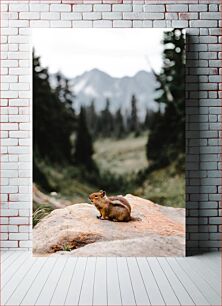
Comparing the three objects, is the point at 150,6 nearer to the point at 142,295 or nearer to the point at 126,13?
the point at 126,13

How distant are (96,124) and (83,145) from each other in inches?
8.6

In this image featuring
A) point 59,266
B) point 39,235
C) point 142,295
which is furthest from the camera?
point 39,235

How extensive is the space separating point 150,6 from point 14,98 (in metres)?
1.47

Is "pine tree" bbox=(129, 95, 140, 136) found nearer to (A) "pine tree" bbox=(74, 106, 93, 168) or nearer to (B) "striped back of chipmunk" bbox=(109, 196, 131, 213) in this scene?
(A) "pine tree" bbox=(74, 106, 93, 168)

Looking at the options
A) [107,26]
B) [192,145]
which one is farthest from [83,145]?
[107,26]

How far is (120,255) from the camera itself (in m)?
5.45

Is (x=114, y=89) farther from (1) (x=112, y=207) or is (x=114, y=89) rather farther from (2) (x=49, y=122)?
(1) (x=112, y=207)

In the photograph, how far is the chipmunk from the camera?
18.0 feet

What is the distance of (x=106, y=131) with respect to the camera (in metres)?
5.64

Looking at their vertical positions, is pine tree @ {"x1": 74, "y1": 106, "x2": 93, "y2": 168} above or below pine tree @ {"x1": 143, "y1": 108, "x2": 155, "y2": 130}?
below

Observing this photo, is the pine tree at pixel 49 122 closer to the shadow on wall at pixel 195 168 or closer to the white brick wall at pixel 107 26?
the white brick wall at pixel 107 26

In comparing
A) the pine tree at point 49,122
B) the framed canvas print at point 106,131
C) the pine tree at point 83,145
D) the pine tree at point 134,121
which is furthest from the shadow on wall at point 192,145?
the pine tree at point 49,122

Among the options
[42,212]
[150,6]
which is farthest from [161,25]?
[42,212]

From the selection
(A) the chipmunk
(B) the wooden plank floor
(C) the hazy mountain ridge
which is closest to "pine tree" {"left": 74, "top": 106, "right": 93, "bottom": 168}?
(C) the hazy mountain ridge
